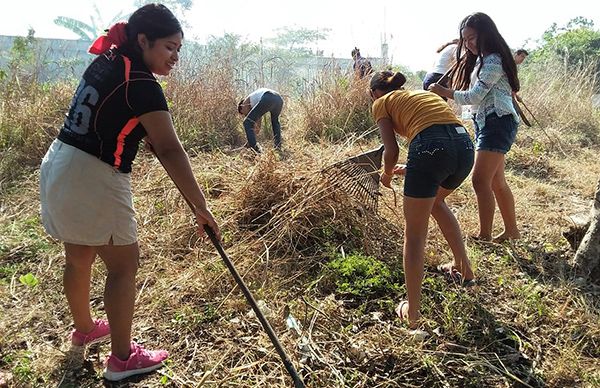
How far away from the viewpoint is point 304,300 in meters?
2.48

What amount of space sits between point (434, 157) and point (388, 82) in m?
0.54

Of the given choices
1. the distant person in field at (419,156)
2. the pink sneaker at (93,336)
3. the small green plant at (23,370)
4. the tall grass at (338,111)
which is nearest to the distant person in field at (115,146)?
the pink sneaker at (93,336)

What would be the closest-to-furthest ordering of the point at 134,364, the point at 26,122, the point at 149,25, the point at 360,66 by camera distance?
the point at 149,25 < the point at 134,364 < the point at 26,122 < the point at 360,66

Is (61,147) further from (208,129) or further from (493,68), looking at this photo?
(208,129)

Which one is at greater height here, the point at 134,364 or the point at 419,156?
the point at 419,156

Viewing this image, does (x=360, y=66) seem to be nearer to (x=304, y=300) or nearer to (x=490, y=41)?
(x=490, y=41)

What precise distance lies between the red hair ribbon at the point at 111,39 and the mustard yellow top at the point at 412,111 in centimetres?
128

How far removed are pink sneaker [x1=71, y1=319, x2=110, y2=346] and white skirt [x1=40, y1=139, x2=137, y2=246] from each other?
0.62 meters

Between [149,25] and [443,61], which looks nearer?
[149,25]

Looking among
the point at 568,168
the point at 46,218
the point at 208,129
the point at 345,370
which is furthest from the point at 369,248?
the point at 208,129

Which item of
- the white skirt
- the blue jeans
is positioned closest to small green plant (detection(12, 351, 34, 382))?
the white skirt

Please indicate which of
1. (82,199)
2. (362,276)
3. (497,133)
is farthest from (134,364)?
(497,133)

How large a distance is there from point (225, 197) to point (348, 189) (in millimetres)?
1059

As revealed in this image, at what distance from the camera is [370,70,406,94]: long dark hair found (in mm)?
2451
